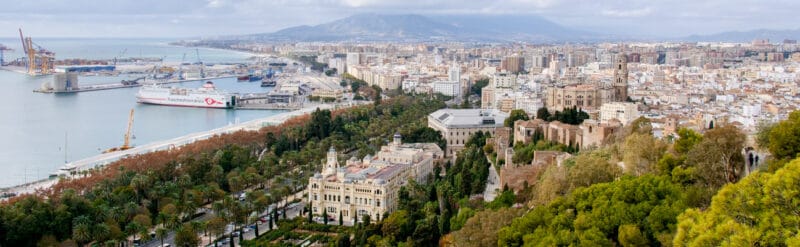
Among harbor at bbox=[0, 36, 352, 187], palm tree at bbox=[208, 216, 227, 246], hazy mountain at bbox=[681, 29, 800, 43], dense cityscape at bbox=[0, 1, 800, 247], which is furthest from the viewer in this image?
hazy mountain at bbox=[681, 29, 800, 43]

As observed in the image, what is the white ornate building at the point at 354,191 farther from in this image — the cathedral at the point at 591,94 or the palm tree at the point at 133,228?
the cathedral at the point at 591,94

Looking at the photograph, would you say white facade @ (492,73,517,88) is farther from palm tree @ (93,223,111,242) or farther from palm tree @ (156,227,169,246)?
palm tree @ (93,223,111,242)

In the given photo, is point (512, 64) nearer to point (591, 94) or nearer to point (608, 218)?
point (591, 94)

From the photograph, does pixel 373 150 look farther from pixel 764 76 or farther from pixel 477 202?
pixel 764 76

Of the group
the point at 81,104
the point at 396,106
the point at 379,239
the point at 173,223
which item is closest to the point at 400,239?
the point at 379,239

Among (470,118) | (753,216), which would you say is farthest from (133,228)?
(470,118)

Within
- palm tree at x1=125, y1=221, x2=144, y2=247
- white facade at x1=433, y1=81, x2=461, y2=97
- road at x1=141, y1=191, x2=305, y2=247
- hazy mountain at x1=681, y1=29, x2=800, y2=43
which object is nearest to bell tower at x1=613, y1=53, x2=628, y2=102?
white facade at x1=433, y1=81, x2=461, y2=97

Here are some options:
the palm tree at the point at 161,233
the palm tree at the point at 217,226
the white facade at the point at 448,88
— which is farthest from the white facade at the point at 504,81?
the palm tree at the point at 161,233
